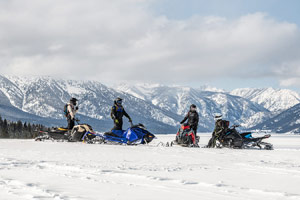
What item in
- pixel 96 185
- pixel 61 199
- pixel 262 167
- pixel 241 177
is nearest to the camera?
pixel 61 199

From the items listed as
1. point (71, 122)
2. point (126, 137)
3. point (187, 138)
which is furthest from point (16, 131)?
point (187, 138)

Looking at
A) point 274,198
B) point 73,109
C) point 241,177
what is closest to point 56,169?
point 241,177

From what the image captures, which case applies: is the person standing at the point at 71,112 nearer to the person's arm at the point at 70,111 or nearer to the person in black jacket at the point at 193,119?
the person's arm at the point at 70,111

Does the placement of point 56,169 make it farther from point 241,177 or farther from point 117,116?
point 117,116

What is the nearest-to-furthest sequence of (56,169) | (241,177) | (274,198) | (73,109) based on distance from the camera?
(274,198), (241,177), (56,169), (73,109)

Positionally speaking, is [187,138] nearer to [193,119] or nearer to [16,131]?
[193,119]

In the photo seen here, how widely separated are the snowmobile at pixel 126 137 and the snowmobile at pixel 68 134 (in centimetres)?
26

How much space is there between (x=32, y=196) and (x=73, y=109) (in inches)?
560

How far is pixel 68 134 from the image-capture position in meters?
18.5

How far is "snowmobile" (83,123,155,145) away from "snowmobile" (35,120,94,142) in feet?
0.87

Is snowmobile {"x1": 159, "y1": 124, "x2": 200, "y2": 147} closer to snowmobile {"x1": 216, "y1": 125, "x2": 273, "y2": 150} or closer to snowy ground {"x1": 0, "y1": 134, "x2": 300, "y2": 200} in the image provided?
snowmobile {"x1": 216, "y1": 125, "x2": 273, "y2": 150}

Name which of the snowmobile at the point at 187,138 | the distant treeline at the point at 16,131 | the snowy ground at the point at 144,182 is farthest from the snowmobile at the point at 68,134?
the distant treeline at the point at 16,131

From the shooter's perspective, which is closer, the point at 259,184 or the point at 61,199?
the point at 61,199

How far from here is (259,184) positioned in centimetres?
642
